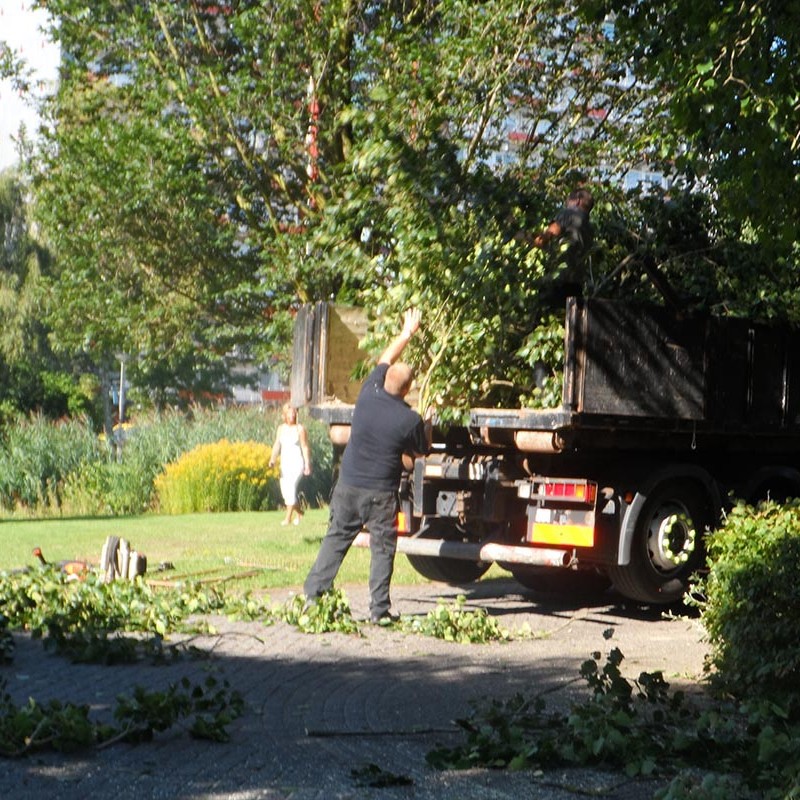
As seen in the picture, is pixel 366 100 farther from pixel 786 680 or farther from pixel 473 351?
pixel 786 680

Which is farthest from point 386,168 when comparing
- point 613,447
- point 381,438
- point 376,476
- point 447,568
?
point 447,568

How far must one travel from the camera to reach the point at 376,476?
10344 mm

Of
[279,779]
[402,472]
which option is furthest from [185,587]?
[279,779]

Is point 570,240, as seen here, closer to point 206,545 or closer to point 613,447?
point 613,447

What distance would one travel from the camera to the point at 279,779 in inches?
223

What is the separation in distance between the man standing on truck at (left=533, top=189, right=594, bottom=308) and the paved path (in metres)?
2.44

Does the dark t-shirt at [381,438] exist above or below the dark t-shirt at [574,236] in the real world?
below

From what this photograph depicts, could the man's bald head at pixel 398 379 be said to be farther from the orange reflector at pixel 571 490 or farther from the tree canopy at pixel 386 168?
the orange reflector at pixel 571 490

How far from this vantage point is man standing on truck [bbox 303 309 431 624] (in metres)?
10.2

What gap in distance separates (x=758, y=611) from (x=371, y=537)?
11.9 ft

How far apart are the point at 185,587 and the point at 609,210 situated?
452 cm

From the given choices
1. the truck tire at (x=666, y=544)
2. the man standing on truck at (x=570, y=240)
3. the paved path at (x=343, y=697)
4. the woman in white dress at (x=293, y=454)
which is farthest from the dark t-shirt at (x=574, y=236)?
the woman in white dress at (x=293, y=454)

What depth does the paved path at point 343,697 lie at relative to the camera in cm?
558

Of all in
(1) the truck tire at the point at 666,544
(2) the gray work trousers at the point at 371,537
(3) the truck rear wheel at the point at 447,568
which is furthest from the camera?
(3) the truck rear wheel at the point at 447,568
